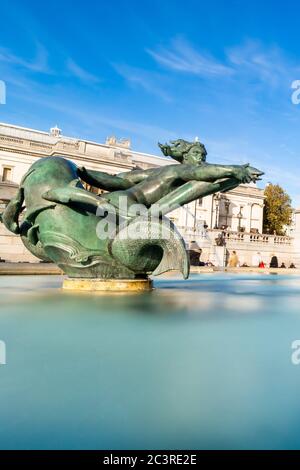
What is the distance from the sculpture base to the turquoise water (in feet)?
6.03

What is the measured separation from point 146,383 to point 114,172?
38.6 metres

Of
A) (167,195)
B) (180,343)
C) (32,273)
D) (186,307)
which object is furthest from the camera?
(32,273)

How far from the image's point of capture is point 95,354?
86.2 inches

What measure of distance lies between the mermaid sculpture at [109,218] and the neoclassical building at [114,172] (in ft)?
42.5

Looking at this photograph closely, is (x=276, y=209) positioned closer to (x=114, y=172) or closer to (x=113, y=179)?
(x=114, y=172)

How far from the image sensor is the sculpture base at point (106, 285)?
5.12 meters

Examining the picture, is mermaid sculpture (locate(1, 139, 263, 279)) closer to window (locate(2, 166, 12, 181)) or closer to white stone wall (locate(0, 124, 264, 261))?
white stone wall (locate(0, 124, 264, 261))

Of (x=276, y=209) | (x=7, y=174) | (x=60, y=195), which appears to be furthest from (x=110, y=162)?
(x=60, y=195)

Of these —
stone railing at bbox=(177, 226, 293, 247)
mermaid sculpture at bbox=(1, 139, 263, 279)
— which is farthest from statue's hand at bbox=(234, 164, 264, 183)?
stone railing at bbox=(177, 226, 293, 247)

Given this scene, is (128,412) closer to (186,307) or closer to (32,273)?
(186,307)

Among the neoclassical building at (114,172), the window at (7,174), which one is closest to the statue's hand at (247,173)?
the neoclassical building at (114,172)

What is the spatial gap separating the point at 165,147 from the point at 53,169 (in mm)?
1648

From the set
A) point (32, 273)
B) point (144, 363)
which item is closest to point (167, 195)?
point (144, 363)

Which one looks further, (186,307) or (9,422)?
(186,307)
